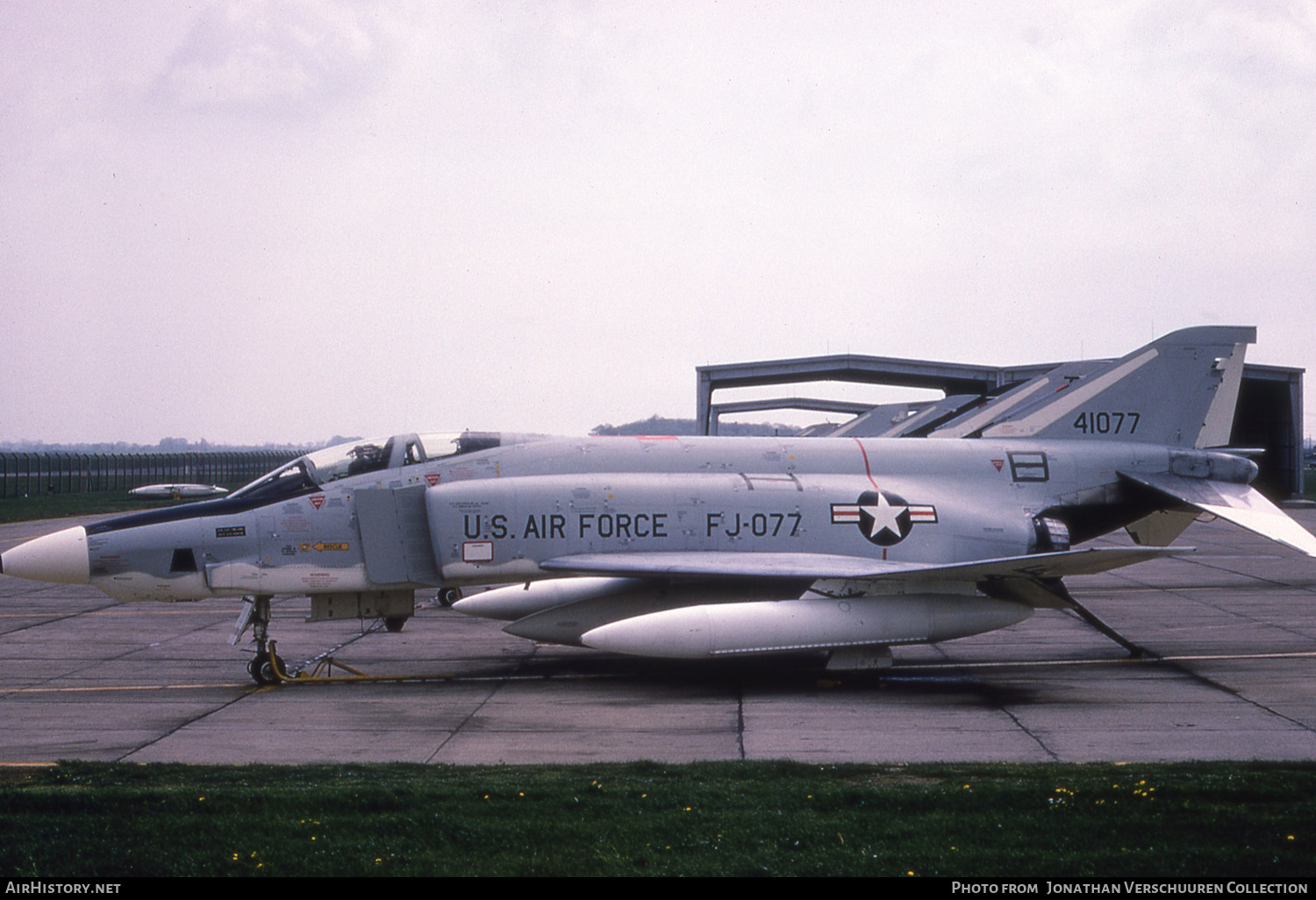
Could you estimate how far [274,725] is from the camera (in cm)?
948

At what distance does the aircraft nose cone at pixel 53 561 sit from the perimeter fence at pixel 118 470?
1517 inches

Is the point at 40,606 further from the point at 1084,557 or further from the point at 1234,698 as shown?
the point at 1234,698

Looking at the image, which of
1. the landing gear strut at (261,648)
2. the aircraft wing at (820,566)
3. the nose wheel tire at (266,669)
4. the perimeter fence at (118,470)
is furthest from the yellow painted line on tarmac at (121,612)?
the perimeter fence at (118,470)

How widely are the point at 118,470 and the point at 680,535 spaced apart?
63.6 metres

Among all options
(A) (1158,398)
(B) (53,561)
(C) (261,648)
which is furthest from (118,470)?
(A) (1158,398)

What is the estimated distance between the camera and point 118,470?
65188 millimetres

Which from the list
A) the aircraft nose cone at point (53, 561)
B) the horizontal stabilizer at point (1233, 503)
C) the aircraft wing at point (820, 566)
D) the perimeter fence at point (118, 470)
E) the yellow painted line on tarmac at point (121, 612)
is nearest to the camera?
the aircraft nose cone at point (53, 561)

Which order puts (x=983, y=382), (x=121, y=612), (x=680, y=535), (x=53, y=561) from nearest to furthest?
1. (x=53, y=561)
2. (x=680, y=535)
3. (x=121, y=612)
4. (x=983, y=382)

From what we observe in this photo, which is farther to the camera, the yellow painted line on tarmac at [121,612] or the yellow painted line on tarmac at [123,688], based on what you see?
the yellow painted line on tarmac at [121,612]

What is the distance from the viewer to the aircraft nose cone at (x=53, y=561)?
10578mm

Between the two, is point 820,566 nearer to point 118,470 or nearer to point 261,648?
point 261,648

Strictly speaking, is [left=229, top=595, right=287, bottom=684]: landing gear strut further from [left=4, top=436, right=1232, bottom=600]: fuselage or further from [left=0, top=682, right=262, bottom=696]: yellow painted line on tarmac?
[left=4, top=436, right=1232, bottom=600]: fuselage

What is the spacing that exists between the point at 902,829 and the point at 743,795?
1.15 m

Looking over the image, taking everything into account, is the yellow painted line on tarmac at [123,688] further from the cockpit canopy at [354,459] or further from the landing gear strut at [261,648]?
the cockpit canopy at [354,459]
